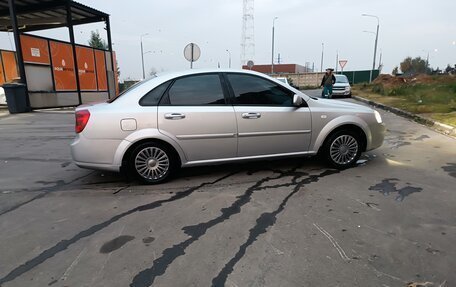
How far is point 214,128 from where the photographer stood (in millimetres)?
4703

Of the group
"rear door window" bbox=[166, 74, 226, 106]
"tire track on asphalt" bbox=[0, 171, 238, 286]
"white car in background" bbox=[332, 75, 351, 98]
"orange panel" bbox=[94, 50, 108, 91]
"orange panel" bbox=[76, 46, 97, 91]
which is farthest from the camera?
"white car in background" bbox=[332, 75, 351, 98]

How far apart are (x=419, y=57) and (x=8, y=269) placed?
367 feet

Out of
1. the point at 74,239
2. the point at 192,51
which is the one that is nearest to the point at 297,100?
the point at 74,239

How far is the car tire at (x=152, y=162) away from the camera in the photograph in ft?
15.1

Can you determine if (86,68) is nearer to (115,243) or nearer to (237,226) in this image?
(115,243)

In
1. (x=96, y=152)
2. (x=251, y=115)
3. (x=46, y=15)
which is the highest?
(x=46, y=15)

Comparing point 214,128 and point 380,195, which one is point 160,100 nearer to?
point 214,128

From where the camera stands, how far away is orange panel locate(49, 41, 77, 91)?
16062 millimetres

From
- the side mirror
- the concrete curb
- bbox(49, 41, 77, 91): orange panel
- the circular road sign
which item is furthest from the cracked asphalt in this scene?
bbox(49, 41, 77, 91): orange panel

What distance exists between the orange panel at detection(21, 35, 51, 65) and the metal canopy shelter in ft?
1.55

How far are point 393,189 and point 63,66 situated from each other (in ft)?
54.8

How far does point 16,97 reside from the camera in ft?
45.9

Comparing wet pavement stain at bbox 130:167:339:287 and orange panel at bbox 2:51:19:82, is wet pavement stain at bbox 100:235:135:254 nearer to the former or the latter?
wet pavement stain at bbox 130:167:339:287

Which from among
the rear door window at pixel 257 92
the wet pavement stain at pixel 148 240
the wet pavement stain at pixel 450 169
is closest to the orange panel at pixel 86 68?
the rear door window at pixel 257 92
